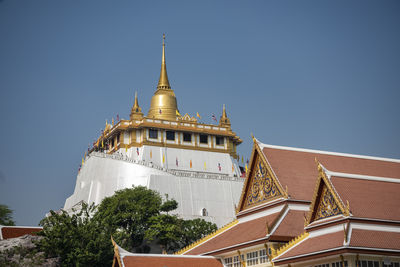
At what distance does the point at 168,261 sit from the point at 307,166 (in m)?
9.21

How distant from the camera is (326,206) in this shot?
25.7 metres

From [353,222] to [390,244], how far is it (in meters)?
1.62

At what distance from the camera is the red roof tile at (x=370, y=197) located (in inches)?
973

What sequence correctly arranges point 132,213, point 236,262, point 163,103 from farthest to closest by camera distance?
1. point 163,103
2. point 132,213
3. point 236,262

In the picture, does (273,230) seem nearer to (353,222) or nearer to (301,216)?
(301,216)

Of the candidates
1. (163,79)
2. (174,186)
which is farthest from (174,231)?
(163,79)

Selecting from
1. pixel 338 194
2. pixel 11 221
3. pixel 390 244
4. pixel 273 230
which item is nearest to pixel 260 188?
pixel 273 230

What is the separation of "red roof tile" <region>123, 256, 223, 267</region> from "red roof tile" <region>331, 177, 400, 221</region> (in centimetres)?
858

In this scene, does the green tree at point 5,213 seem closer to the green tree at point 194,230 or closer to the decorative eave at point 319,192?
the green tree at point 194,230

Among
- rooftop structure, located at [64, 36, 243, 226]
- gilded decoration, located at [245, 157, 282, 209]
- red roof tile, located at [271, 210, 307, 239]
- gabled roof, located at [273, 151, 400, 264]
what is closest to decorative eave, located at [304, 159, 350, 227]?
gabled roof, located at [273, 151, 400, 264]

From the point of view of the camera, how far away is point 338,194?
2502 cm

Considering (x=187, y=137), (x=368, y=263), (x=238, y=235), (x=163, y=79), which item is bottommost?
(x=368, y=263)

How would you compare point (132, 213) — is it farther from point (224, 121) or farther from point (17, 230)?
point (224, 121)

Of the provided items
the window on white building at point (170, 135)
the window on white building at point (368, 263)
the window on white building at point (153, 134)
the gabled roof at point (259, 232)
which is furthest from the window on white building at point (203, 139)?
the window on white building at point (368, 263)
